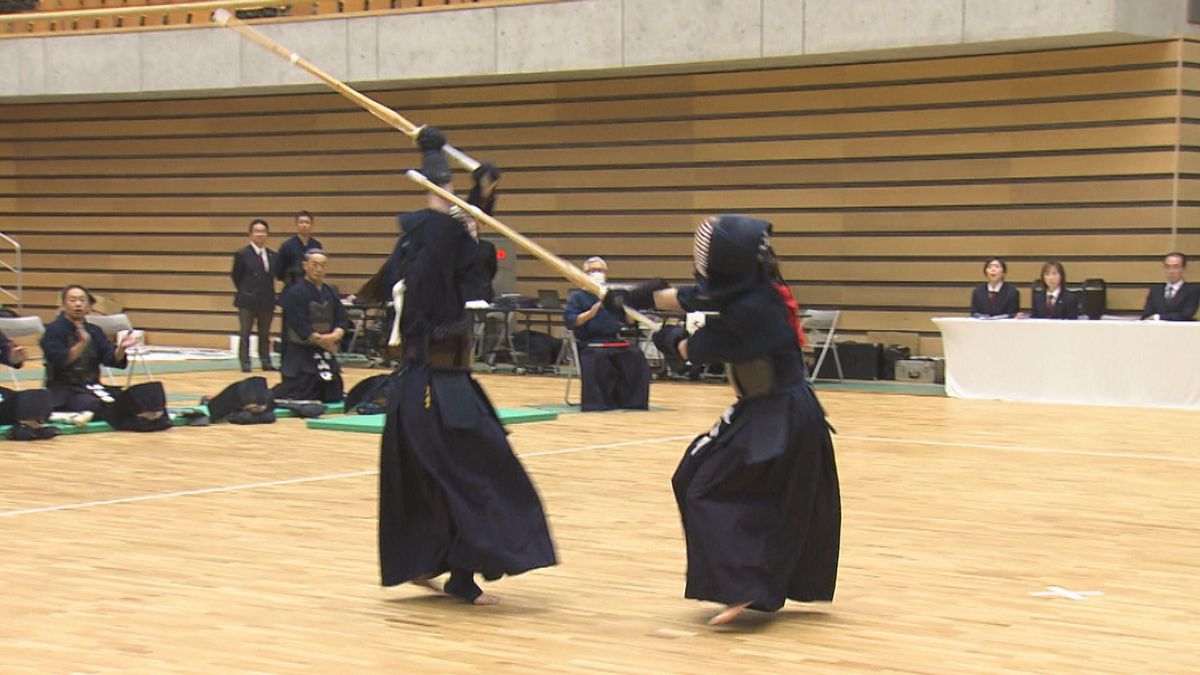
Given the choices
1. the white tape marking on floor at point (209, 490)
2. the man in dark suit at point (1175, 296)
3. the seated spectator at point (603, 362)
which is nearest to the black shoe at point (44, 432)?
the white tape marking on floor at point (209, 490)

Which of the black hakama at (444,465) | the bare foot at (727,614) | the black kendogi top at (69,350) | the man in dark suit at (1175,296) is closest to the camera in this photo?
the bare foot at (727,614)

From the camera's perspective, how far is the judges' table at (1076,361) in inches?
563

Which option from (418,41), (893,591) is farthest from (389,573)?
(418,41)

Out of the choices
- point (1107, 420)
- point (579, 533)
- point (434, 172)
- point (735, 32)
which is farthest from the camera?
point (735, 32)

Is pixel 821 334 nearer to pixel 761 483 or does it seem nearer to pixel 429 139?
pixel 429 139

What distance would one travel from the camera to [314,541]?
292 inches

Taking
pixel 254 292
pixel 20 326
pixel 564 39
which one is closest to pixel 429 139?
pixel 20 326

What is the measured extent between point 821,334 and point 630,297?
12.4m

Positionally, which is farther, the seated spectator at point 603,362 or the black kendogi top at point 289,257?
the black kendogi top at point 289,257

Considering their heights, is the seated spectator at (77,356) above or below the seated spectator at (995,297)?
below

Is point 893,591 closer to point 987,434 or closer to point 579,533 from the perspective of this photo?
point 579,533

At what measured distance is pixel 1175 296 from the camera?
14.8 metres

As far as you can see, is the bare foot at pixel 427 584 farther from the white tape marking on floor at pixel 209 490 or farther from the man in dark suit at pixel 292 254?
the man in dark suit at pixel 292 254

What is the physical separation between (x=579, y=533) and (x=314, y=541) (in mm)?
1283
